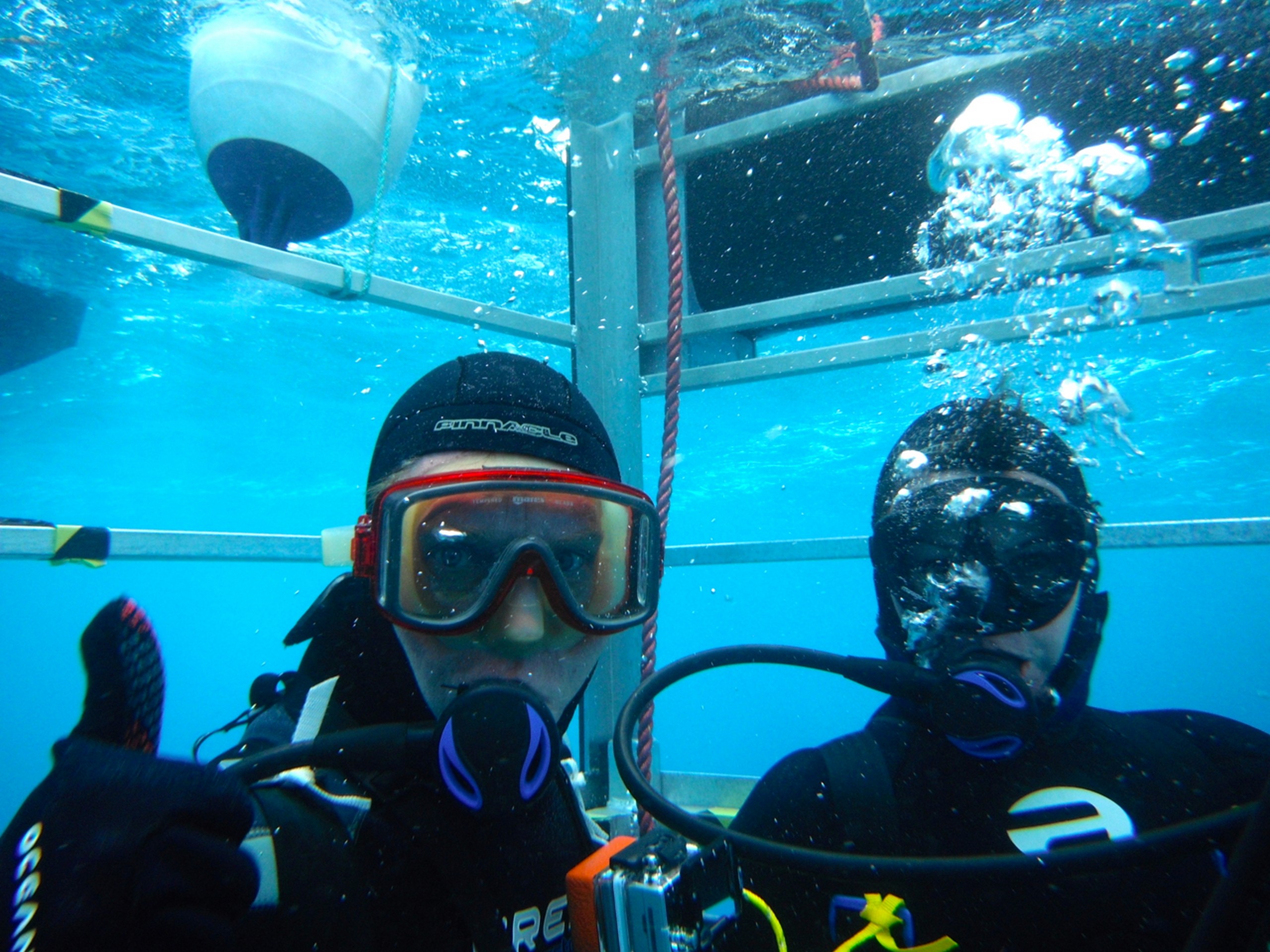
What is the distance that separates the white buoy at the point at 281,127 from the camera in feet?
10.2

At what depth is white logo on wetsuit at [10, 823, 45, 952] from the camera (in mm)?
886

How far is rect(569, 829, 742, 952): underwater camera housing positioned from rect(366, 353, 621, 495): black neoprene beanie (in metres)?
1.21

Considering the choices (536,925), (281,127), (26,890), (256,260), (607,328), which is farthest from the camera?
(607,328)

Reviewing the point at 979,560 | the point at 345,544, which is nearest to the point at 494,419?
the point at 345,544

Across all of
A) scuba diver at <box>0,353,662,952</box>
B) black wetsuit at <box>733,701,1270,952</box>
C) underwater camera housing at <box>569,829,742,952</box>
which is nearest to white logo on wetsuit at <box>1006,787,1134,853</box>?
black wetsuit at <box>733,701,1270,952</box>

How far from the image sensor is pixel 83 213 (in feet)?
7.94

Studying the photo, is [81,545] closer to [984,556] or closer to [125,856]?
[125,856]

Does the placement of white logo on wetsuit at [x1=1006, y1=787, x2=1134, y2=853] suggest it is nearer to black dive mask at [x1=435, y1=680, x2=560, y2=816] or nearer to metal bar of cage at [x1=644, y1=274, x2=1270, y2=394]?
black dive mask at [x1=435, y1=680, x2=560, y2=816]

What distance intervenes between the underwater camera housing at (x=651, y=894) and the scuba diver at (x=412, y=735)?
1.14ft

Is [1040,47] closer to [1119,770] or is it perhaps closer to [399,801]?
[1119,770]

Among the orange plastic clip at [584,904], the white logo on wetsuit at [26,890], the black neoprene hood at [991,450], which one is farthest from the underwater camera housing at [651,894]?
the black neoprene hood at [991,450]

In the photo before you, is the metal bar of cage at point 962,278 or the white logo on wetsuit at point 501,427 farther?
the metal bar of cage at point 962,278

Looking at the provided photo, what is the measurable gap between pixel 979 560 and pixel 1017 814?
82 centimetres

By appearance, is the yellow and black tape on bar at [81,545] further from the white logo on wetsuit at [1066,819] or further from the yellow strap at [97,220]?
the white logo on wetsuit at [1066,819]
